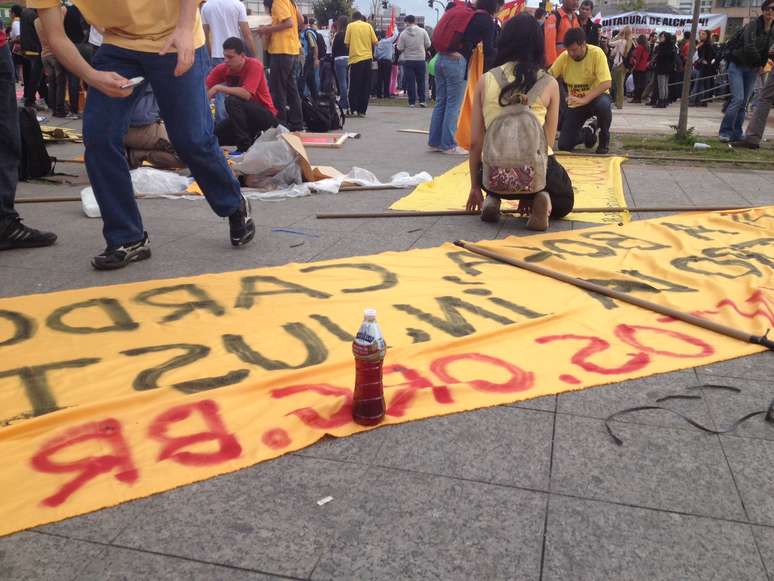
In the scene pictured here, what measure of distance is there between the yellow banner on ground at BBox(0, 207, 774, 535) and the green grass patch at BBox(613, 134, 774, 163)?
4.48 meters

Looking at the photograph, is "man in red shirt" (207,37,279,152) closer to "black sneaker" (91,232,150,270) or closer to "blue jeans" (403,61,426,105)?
"black sneaker" (91,232,150,270)

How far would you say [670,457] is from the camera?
80.7 inches

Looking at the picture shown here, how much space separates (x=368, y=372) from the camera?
7.00 ft

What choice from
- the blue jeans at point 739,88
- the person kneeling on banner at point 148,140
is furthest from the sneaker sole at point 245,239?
the blue jeans at point 739,88

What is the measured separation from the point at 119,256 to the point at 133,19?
115 centimetres

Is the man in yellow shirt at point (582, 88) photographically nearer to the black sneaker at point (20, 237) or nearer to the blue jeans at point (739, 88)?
the blue jeans at point (739, 88)

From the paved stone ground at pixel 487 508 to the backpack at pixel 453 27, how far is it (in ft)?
18.5

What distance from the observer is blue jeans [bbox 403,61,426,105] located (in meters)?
14.6

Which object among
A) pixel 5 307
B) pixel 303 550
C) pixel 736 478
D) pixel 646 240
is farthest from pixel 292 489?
pixel 646 240

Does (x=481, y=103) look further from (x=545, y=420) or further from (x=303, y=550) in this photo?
(x=303, y=550)

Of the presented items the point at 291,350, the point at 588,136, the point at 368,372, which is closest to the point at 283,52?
the point at 588,136

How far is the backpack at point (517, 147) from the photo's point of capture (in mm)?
4445

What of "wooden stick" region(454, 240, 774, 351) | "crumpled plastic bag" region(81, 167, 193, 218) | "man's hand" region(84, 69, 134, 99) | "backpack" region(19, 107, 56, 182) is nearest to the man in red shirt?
"crumpled plastic bag" region(81, 167, 193, 218)

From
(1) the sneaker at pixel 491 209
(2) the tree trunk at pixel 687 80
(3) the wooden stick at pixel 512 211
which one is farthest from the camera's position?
(2) the tree trunk at pixel 687 80
